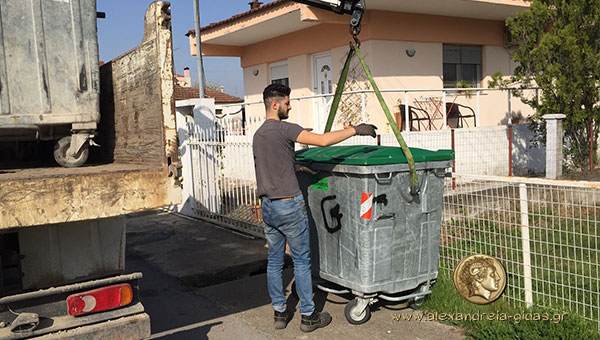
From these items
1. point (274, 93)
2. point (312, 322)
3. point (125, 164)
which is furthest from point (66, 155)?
point (312, 322)

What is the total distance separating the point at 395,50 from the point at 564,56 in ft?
12.3

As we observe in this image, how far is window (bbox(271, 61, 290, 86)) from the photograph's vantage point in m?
15.0

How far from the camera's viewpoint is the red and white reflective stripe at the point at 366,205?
13.0 feet

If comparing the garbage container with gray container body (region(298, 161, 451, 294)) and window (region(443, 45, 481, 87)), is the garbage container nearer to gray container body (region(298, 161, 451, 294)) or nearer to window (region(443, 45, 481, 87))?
gray container body (region(298, 161, 451, 294))

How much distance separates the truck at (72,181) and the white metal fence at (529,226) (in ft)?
8.77

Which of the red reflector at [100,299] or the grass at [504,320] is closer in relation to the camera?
the red reflector at [100,299]

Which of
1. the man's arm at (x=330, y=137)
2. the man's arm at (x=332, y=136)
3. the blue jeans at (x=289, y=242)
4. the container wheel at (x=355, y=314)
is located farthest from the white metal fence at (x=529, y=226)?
the blue jeans at (x=289, y=242)

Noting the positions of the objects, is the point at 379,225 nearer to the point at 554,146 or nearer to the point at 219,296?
the point at 219,296

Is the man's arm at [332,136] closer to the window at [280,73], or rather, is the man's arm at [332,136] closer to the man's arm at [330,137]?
the man's arm at [330,137]

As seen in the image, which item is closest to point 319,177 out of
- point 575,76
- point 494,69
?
point 575,76

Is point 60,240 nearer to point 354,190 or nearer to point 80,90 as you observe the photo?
point 80,90

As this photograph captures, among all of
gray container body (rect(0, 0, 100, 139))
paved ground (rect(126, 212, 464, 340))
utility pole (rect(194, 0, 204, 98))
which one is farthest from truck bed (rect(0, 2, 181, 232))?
utility pole (rect(194, 0, 204, 98))

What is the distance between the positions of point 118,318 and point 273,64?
43.2ft

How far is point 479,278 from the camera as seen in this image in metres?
4.44
